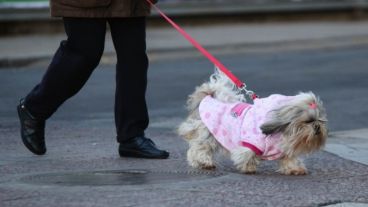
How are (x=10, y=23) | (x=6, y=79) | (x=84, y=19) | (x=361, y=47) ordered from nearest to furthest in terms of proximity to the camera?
(x=84, y=19), (x=6, y=79), (x=361, y=47), (x=10, y=23)

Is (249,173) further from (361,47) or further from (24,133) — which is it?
(361,47)

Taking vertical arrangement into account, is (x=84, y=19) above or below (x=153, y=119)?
above

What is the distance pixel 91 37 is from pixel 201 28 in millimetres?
15159

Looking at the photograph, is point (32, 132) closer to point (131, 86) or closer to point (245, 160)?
point (131, 86)

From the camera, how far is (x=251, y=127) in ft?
19.2

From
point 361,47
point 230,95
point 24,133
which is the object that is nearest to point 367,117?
point 230,95

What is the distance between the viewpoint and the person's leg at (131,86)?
652 cm

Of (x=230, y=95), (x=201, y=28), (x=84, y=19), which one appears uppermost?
(x=84, y=19)

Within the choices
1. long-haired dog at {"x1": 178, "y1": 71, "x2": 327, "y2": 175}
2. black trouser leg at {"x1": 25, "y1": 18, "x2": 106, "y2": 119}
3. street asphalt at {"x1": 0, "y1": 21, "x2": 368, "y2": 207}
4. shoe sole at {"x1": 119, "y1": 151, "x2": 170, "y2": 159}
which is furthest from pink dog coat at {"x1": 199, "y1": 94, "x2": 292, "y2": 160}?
black trouser leg at {"x1": 25, "y1": 18, "x2": 106, "y2": 119}

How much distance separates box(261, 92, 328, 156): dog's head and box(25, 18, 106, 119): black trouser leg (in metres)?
1.37

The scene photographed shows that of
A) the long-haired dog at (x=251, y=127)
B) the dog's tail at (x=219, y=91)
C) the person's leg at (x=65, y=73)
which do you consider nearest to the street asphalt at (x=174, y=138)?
the long-haired dog at (x=251, y=127)

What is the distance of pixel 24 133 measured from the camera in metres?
6.62

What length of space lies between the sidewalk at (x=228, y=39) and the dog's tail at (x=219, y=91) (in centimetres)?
875

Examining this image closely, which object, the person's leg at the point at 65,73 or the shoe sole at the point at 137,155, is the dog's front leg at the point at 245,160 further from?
the person's leg at the point at 65,73
